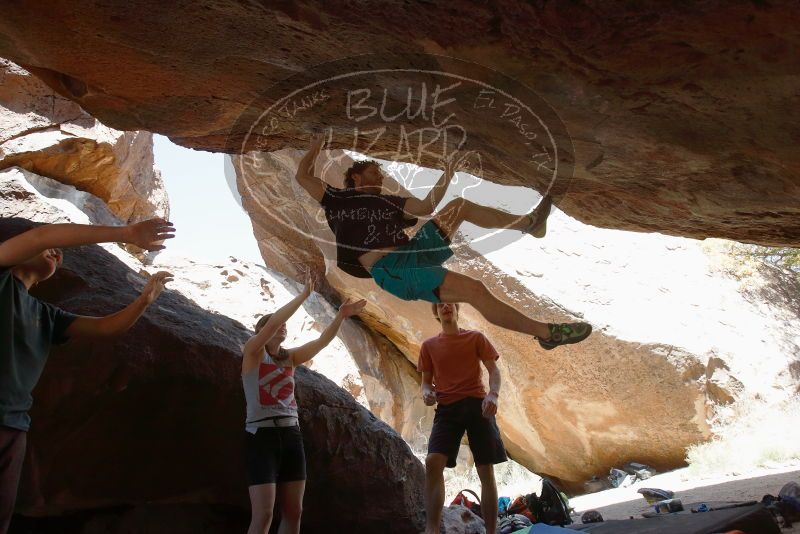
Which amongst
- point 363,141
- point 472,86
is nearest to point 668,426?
point 363,141

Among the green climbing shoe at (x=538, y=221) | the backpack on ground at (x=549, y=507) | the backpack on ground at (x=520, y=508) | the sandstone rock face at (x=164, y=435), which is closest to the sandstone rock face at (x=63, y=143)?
the sandstone rock face at (x=164, y=435)

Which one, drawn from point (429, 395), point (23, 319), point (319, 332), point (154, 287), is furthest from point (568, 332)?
point (319, 332)

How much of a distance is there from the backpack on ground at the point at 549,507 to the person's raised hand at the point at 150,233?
3720 millimetres

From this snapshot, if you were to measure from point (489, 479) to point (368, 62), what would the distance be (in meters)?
2.77

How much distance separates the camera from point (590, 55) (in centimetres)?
303

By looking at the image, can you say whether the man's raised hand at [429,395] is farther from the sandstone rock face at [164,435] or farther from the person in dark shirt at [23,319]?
the person in dark shirt at [23,319]

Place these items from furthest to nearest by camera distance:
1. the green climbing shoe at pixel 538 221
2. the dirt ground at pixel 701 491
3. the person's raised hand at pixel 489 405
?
the dirt ground at pixel 701 491, the person's raised hand at pixel 489 405, the green climbing shoe at pixel 538 221

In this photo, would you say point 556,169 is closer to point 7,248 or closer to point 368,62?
point 368,62

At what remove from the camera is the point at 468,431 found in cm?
469

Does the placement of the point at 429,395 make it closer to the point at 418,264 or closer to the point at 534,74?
the point at 418,264

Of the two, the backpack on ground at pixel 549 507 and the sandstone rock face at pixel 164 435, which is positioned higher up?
the sandstone rock face at pixel 164 435

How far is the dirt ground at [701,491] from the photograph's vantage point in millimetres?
5961

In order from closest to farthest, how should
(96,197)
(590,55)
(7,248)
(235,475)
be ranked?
(7,248), (590,55), (235,475), (96,197)

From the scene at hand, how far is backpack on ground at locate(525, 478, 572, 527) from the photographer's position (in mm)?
5309
